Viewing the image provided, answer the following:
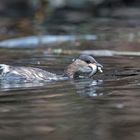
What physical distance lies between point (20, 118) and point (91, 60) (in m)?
3.03

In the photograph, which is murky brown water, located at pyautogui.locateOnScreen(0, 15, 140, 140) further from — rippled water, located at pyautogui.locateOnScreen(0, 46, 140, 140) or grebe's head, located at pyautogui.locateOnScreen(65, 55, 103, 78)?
grebe's head, located at pyautogui.locateOnScreen(65, 55, 103, 78)

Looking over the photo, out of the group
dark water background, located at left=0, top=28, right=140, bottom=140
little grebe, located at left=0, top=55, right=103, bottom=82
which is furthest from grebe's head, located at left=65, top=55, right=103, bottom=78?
dark water background, located at left=0, top=28, right=140, bottom=140

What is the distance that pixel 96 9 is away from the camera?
2600 cm

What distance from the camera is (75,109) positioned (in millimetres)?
6773

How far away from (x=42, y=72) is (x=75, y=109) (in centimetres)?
240

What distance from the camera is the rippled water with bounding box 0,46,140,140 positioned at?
18.6ft

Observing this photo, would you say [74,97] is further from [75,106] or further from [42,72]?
[42,72]

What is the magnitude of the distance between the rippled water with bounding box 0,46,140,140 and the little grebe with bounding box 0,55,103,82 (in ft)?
0.64

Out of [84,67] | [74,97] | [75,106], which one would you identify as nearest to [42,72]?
[84,67]

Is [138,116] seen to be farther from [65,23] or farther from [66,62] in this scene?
[65,23]

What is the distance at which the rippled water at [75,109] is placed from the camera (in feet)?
18.6

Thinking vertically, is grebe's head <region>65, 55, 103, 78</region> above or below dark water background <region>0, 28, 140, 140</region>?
above

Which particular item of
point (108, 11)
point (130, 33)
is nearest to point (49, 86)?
point (130, 33)

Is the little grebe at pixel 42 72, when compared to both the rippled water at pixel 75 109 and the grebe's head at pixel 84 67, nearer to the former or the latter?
the grebe's head at pixel 84 67
